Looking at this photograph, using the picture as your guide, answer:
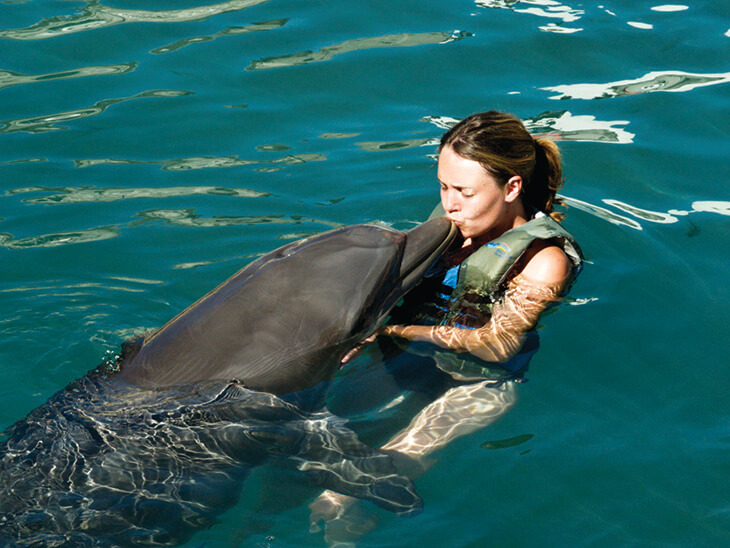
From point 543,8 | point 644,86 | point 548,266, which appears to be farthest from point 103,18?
point 548,266

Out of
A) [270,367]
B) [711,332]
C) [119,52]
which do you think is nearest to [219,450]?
[270,367]

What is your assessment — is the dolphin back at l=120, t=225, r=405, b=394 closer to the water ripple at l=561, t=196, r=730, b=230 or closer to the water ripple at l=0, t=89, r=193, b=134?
the water ripple at l=561, t=196, r=730, b=230

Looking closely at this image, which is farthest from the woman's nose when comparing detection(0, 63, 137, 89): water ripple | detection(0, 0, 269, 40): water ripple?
detection(0, 0, 269, 40): water ripple

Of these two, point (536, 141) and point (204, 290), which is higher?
point (536, 141)

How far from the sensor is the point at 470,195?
575 centimetres

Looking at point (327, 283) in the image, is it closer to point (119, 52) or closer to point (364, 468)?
point (364, 468)

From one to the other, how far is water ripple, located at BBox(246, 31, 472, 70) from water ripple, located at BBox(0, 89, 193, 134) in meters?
1.19

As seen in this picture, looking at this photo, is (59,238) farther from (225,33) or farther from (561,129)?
(561,129)

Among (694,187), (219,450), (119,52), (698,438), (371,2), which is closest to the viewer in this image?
(219,450)

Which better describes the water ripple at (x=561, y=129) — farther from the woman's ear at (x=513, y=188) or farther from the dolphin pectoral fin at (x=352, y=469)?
the dolphin pectoral fin at (x=352, y=469)

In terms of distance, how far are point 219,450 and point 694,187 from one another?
17.7 ft

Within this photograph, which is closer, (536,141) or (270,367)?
(270,367)

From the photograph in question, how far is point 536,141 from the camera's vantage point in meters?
6.04

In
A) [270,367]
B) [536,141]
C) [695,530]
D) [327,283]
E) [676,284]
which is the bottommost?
[695,530]
